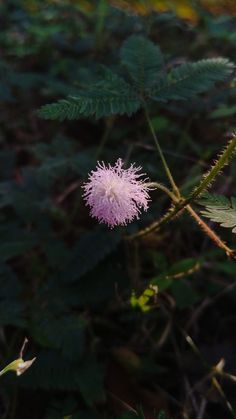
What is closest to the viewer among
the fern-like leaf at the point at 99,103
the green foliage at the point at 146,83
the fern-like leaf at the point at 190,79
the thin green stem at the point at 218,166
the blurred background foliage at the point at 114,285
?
the thin green stem at the point at 218,166

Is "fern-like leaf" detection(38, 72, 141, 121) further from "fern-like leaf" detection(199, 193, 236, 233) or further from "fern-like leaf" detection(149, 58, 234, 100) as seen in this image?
"fern-like leaf" detection(199, 193, 236, 233)

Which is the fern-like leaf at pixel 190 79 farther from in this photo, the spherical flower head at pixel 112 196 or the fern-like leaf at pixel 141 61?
the spherical flower head at pixel 112 196

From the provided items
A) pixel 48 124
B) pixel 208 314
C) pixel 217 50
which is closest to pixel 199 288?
pixel 208 314

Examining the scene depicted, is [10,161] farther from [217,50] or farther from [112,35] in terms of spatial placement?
[217,50]

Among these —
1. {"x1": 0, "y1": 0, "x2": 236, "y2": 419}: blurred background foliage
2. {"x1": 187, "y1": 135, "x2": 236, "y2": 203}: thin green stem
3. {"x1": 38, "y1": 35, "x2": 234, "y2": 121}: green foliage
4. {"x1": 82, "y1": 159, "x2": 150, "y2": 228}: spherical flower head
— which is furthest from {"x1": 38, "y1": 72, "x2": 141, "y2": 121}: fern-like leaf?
{"x1": 0, "y1": 0, "x2": 236, "y2": 419}: blurred background foliage

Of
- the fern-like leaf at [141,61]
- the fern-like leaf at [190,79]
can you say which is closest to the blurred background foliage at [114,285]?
the fern-like leaf at [141,61]
